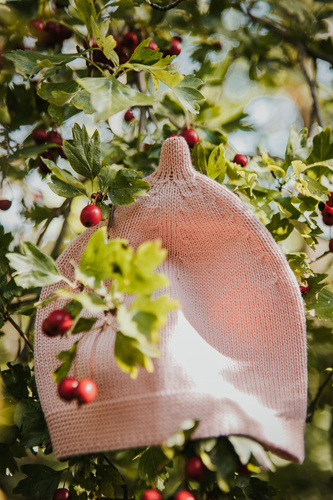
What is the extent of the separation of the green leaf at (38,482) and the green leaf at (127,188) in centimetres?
50

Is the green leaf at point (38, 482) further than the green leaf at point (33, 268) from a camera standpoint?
Yes

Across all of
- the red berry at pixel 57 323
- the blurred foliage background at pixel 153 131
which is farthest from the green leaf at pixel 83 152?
the red berry at pixel 57 323

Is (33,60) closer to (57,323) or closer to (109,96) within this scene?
(109,96)

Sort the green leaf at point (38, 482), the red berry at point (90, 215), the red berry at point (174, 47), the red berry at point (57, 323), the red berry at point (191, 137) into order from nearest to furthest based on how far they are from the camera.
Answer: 1. the red berry at point (57, 323)
2. the red berry at point (90, 215)
3. the green leaf at point (38, 482)
4. the red berry at point (191, 137)
5. the red berry at point (174, 47)

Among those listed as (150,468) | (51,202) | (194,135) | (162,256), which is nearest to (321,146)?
(194,135)

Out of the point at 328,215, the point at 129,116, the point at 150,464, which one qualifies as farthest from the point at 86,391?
the point at 129,116

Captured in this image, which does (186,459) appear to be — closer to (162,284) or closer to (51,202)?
(162,284)

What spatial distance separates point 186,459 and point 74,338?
0.23 meters

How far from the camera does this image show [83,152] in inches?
26.9

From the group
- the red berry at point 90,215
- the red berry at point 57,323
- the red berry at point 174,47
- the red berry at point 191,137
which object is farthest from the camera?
the red berry at point 174,47

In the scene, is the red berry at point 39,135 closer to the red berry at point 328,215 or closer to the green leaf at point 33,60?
the green leaf at point 33,60

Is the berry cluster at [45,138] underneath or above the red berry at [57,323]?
underneath

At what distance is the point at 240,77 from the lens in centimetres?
159

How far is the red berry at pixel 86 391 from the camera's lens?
0.53 m
